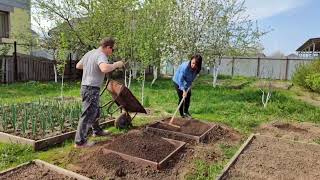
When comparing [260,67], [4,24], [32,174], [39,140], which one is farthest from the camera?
[260,67]

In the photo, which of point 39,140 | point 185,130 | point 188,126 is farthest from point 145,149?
point 188,126

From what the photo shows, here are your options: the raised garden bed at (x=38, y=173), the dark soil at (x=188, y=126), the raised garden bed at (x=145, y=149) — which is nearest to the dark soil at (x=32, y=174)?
the raised garden bed at (x=38, y=173)

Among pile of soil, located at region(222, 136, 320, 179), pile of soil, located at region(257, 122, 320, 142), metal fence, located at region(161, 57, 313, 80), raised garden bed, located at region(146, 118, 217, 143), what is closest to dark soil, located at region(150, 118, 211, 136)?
raised garden bed, located at region(146, 118, 217, 143)

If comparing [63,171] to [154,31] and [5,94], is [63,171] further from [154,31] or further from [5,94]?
[154,31]

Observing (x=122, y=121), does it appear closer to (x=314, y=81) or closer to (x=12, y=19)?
(x=314, y=81)

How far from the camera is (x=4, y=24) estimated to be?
20234mm

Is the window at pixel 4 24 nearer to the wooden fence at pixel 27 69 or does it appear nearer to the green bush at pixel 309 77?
the wooden fence at pixel 27 69

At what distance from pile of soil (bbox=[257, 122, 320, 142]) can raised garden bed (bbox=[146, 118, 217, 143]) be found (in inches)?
54.8

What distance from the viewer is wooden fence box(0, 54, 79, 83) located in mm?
15336

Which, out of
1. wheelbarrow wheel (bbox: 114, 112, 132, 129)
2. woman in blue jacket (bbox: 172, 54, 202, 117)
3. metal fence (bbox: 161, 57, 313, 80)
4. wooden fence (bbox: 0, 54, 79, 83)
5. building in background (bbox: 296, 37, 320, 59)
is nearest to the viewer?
wheelbarrow wheel (bbox: 114, 112, 132, 129)

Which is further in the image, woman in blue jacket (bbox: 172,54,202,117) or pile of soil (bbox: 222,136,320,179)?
woman in blue jacket (bbox: 172,54,202,117)

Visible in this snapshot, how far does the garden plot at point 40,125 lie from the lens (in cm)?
561

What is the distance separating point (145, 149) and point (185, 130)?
5.48ft

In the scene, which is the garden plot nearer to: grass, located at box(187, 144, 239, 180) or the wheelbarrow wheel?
the wheelbarrow wheel
